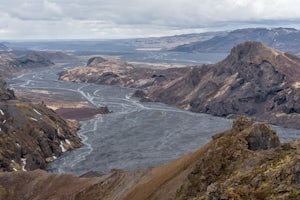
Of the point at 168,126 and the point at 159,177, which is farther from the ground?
the point at 159,177

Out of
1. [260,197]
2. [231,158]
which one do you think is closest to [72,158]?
[231,158]

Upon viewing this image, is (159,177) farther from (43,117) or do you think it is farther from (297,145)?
(43,117)

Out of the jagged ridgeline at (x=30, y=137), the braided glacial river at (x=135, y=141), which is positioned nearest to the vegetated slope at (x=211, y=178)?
the braided glacial river at (x=135, y=141)

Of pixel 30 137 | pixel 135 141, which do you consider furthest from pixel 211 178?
pixel 30 137

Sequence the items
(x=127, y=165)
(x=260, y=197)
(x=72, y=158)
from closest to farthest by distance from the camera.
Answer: (x=260, y=197) → (x=127, y=165) → (x=72, y=158)

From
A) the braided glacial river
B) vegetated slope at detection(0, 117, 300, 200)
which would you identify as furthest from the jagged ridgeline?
vegetated slope at detection(0, 117, 300, 200)

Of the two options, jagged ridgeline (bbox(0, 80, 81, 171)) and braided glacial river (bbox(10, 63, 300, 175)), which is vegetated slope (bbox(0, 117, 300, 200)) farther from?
jagged ridgeline (bbox(0, 80, 81, 171))

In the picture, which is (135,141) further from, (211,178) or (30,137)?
(211,178)
